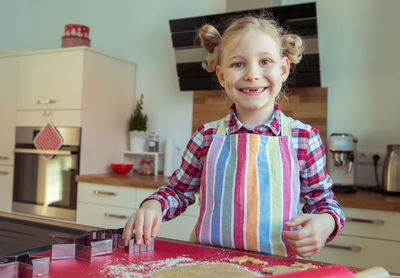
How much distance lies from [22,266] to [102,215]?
6.20 ft

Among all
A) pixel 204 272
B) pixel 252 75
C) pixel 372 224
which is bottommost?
pixel 372 224

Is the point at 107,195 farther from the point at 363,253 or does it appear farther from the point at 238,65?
the point at 238,65

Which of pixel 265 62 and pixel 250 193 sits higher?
pixel 265 62

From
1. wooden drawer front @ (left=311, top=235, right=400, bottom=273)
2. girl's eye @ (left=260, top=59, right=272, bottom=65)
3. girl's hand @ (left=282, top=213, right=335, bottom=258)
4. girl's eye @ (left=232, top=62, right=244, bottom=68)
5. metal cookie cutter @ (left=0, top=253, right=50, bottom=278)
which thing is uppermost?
girl's eye @ (left=260, top=59, right=272, bottom=65)

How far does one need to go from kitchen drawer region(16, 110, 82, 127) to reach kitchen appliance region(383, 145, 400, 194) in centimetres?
177

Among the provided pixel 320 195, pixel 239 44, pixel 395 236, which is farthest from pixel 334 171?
pixel 239 44

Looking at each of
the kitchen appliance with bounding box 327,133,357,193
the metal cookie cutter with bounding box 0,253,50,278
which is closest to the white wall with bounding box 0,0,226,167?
the kitchen appliance with bounding box 327,133,357,193

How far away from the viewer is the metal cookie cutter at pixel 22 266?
1.83 feet

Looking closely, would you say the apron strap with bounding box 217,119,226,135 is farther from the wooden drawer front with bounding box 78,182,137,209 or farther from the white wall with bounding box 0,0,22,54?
the white wall with bounding box 0,0,22,54

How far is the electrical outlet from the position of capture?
2160mm

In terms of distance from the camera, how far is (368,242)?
5.69 feet

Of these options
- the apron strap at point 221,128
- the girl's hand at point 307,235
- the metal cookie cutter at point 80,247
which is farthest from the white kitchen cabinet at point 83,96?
the girl's hand at point 307,235

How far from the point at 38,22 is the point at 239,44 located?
2.96 m

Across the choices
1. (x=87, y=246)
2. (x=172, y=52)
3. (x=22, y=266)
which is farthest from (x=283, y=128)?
(x=172, y=52)
